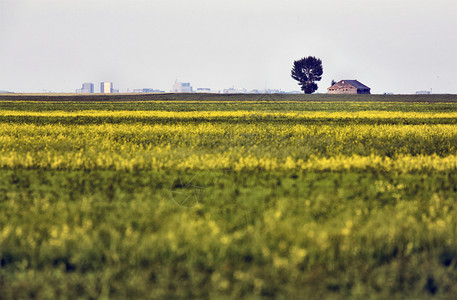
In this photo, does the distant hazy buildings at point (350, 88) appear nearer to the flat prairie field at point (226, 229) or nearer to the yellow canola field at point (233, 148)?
the yellow canola field at point (233, 148)

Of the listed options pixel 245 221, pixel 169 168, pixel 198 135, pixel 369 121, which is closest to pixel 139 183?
pixel 169 168

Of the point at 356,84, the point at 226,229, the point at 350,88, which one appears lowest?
the point at 226,229

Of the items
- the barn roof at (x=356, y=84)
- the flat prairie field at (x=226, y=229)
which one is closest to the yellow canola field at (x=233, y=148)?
the flat prairie field at (x=226, y=229)

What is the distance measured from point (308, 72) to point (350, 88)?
14506mm

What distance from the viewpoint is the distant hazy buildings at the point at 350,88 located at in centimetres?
11919

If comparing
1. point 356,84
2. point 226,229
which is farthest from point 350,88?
point 226,229

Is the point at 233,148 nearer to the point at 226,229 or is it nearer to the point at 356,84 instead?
the point at 226,229

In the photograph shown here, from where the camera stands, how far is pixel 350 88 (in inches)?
4744

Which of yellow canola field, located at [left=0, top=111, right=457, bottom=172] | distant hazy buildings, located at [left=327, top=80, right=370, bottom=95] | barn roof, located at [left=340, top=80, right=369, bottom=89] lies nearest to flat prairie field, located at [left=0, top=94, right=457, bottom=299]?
yellow canola field, located at [left=0, top=111, right=457, bottom=172]

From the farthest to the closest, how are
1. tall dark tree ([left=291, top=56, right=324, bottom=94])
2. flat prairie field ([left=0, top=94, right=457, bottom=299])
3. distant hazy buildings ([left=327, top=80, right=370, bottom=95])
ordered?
1. distant hazy buildings ([left=327, top=80, right=370, bottom=95])
2. tall dark tree ([left=291, top=56, right=324, bottom=94])
3. flat prairie field ([left=0, top=94, right=457, bottom=299])

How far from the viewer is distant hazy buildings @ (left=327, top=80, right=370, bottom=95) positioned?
119 meters

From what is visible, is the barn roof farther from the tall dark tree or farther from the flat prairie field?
the flat prairie field

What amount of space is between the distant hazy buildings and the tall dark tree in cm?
1183

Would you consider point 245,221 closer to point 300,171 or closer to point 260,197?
point 260,197
